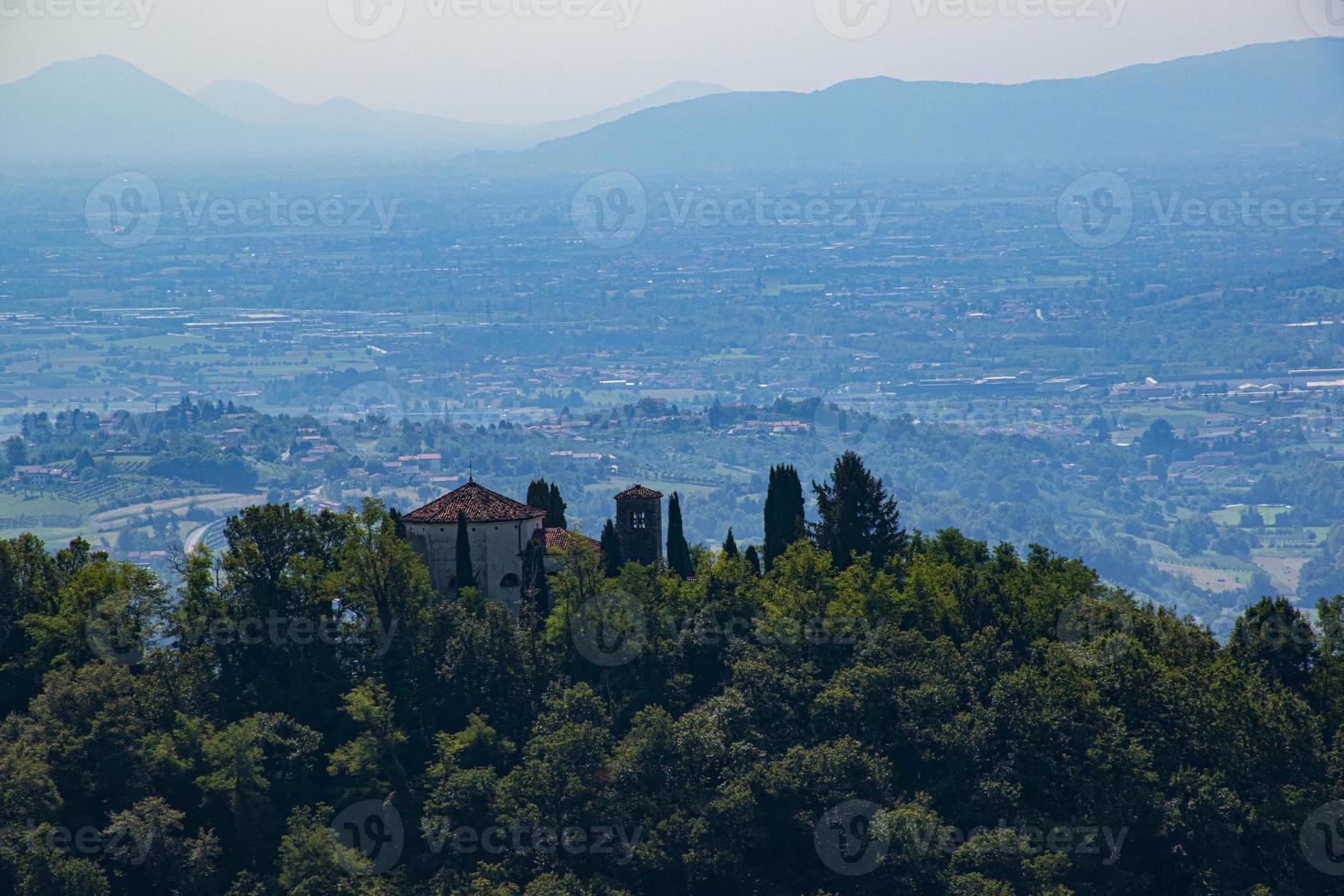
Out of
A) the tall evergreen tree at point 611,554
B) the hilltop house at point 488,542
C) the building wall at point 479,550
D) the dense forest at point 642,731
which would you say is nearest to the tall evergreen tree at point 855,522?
the dense forest at point 642,731

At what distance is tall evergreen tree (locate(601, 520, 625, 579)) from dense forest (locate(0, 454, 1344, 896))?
0.52ft

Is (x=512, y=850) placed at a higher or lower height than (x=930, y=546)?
lower

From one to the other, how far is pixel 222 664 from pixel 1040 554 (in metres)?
22.8

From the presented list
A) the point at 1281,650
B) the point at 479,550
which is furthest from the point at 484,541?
the point at 1281,650

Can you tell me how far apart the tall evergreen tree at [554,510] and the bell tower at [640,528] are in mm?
3063

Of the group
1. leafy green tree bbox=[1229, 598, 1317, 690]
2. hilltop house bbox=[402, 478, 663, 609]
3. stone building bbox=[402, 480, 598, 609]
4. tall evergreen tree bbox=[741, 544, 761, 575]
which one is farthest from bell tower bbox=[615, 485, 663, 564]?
leafy green tree bbox=[1229, 598, 1317, 690]

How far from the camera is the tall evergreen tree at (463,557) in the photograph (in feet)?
180

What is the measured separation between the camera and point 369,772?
50.2 metres

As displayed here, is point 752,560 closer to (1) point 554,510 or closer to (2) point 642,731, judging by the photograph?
(1) point 554,510

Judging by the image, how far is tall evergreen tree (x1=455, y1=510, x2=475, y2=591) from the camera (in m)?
54.8

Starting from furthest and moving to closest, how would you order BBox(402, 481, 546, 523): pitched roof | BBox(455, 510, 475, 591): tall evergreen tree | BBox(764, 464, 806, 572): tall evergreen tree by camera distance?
BBox(764, 464, 806, 572): tall evergreen tree < BBox(402, 481, 546, 523): pitched roof < BBox(455, 510, 475, 591): tall evergreen tree

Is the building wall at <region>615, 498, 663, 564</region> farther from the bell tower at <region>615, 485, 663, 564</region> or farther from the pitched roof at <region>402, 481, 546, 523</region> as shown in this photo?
the pitched roof at <region>402, 481, 546, 523</region>

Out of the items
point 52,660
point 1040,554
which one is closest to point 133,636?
point 52,660

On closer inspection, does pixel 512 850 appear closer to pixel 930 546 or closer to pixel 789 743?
pixel 789 743
